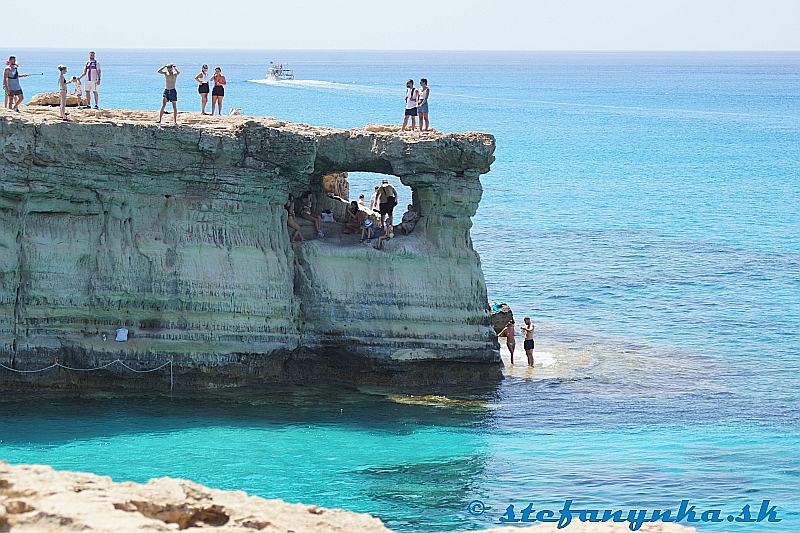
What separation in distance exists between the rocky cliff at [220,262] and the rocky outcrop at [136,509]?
14743 millimetres

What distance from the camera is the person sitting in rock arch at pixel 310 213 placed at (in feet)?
102

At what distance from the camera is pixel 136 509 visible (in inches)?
515

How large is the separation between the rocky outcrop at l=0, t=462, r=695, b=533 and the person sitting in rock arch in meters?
17.2

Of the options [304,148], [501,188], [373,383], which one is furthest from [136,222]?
[501,188]

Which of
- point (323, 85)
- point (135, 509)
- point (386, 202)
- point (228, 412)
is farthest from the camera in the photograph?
point (323, 85)

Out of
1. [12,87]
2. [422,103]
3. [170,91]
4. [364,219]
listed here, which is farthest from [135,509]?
[422,103]

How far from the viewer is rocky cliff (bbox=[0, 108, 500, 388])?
1102 inches

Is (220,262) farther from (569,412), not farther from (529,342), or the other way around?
(529,342)

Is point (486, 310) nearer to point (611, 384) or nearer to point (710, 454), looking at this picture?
point (611, 384)

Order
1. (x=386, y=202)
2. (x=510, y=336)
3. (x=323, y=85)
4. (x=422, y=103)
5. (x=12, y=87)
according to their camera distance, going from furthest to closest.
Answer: (x=323, y=85) < (x=510, y=336) < (x=386, y=202) < (x=422, y=103) < (x=12, y=87)

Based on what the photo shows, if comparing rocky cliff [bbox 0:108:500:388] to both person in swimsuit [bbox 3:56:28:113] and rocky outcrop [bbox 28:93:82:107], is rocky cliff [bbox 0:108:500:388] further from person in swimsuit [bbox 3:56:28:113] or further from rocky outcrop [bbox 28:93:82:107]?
rocky outcrop [bbox 28:93:82:107]

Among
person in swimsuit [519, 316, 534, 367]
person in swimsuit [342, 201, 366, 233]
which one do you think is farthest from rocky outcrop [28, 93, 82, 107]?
person in swimsuit [519, 316, 534, 367]

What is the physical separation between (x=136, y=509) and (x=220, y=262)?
15.8m

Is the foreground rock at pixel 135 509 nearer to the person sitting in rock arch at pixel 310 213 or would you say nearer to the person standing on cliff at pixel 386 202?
the person sitting in rock arch at pixel 310 213
